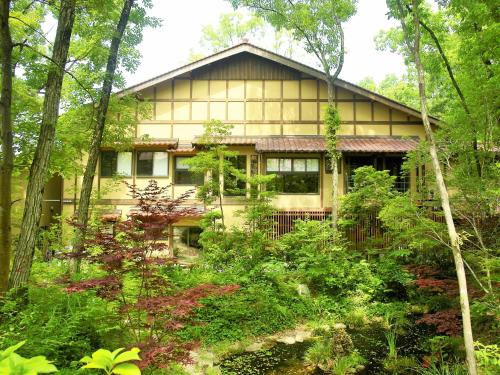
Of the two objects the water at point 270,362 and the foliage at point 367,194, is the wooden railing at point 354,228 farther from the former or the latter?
the water at point 270,362

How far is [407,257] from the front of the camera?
1293 centimetres

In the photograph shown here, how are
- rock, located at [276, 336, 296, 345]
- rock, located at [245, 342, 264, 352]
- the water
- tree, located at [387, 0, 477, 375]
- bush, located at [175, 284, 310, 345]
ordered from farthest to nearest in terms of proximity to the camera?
rock, located at [276, 336, 296, 345]
bush, located at [175, 284, 310, 345]
rock, located at [245, 342, 264, 352]
the water
tree, located at [387, 0, 477, 375]

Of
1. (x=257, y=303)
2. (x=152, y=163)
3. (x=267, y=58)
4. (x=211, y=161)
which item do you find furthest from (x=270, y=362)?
(x=267, y=58)

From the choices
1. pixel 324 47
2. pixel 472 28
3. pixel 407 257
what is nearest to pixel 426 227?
pixel 407 257

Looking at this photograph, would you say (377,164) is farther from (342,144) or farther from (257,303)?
(257,303)

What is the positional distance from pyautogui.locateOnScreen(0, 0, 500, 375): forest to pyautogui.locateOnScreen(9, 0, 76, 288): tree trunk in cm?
3

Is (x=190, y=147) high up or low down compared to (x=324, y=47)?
down

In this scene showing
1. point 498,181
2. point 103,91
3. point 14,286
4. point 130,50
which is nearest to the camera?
point 14,286

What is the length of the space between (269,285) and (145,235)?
6567 millimetres

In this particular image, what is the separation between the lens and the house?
1658 cm

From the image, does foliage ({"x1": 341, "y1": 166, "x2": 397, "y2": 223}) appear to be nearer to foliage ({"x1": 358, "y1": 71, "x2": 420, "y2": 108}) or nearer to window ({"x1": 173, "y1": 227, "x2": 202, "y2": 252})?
window ({"x1": 173, "y1": 227, "x2": 202, "y2": 252})

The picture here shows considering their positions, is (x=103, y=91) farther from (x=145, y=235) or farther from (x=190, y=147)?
(x=190, y=147)

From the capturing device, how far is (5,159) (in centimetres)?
589

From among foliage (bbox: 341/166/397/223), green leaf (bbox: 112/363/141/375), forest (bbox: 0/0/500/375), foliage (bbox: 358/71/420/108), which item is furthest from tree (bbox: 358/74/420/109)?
green leaf (bbox: 112/363/141/375)
